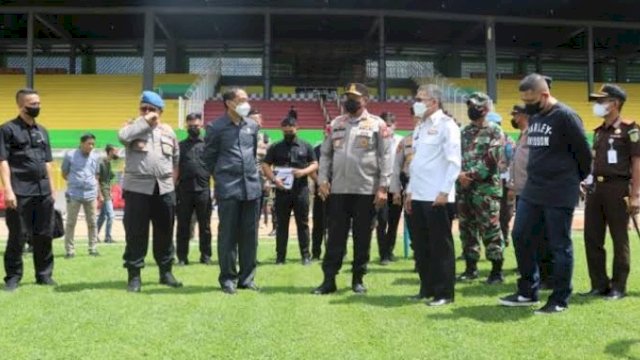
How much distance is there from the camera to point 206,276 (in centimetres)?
761

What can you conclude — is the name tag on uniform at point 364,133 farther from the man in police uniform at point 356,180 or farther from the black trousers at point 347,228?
the black trousers at point 347,228

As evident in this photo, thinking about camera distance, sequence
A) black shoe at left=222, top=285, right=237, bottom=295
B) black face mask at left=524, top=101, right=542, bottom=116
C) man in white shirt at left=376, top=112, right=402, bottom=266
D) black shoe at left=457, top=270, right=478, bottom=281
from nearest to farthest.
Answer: black face mask at left=524, top=101, right=542, bottom=116
black shoe at left=222, top=285, right=237, bottom=295
black shoe at left=457, top=270, right=478, bottom=281
man in white shirt at left=376, top=112, right=402, bottom=266

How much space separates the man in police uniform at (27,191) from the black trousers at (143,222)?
940mm

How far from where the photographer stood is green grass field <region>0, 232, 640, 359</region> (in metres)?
4.22

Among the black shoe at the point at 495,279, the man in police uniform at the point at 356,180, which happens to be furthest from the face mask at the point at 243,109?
the black shoe at the point at 495,279

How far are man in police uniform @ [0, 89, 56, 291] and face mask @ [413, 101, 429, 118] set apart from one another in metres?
3.85

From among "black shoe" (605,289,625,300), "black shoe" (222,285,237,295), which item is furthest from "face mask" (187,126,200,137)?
"black shoe" (605,289,625,300)

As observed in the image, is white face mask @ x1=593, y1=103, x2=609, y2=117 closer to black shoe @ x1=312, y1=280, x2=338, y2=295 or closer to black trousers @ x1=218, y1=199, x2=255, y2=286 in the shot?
black shoe @ x1=312, y1=280, x2=338, y2=295

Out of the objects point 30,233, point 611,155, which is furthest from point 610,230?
point 30,233

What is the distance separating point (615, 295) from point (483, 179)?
1.66 meters

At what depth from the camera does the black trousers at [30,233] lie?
6664 mm

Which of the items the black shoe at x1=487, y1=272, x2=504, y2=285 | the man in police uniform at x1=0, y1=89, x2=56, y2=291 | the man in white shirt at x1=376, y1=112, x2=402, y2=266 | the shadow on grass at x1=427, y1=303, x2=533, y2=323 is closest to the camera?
the shadow on grass at x1=427, y1=303, x2=533, y2=323

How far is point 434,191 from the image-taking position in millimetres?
5766

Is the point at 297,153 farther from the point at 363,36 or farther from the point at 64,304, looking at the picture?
the point at 363,36
